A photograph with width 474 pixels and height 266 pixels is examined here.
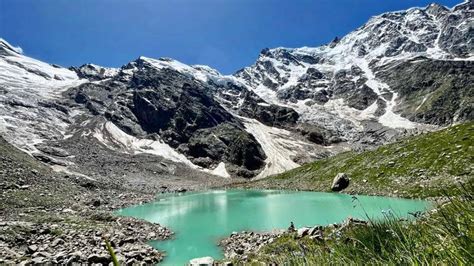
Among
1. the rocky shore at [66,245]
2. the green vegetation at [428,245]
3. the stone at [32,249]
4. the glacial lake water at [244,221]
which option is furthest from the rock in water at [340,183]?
the green vegetation at [428,245]

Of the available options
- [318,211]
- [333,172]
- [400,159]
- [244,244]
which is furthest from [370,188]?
[244,244]

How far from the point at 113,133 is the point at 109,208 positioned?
140 meters

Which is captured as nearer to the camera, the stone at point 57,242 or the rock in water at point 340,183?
the stone at point 57,242

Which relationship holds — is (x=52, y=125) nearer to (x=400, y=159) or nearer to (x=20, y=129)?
(x=20, y=129)

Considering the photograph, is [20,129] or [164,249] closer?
[164,249]

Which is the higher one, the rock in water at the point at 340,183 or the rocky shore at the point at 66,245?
the rock in water at the point at 340,183

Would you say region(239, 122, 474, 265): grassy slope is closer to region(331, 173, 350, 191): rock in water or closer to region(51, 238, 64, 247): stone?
region(331, 173, 350, 191): rock in water

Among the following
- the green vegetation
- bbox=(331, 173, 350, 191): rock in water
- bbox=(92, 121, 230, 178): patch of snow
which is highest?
bbox=(92, 121, 230, 178): patch of snow

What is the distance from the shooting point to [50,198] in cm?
4753

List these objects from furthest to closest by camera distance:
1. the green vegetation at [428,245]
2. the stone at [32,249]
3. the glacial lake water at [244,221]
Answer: the glacial lake water at [244,221] < the stone at [32,249] < the green vegetation at [428,245]

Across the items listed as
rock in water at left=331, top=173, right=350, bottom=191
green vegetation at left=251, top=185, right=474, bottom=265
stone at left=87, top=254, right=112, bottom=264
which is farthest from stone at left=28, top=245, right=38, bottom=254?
rock in water at left=331, top=173, right=350, bottom=191

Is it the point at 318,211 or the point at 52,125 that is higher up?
the point at 52,125

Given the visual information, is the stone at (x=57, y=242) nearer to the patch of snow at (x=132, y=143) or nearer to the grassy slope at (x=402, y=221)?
the grassy slope at (x=402, y=221)

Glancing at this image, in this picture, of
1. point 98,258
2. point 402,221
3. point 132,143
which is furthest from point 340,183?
point 132,143
